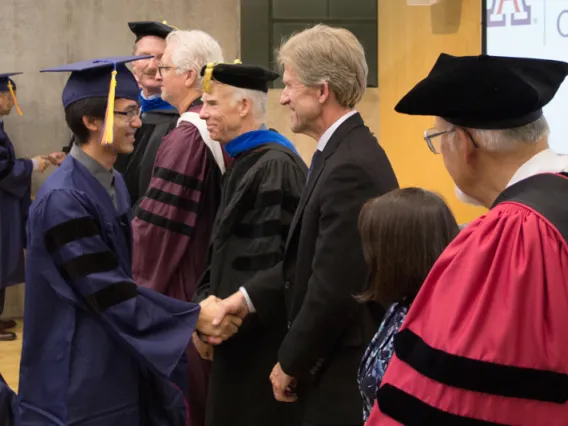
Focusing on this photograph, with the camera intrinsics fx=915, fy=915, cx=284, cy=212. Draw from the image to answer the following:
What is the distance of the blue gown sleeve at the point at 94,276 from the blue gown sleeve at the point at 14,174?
4.25 metres

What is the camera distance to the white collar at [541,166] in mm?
1567

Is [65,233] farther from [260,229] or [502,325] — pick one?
[502,325]

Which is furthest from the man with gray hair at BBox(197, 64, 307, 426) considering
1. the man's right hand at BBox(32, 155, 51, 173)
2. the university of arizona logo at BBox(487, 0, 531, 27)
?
the man's right hand at BBox(32, 155, 51, 173)

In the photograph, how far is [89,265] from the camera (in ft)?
8.87

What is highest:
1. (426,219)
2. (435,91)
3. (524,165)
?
(435,91)

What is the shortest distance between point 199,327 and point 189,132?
922 mm

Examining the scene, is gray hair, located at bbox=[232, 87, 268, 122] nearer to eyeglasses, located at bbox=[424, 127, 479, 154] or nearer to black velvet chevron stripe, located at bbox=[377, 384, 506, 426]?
eyeglasses, located at bbox=[424, 127, 479, 154]

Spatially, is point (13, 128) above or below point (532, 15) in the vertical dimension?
below

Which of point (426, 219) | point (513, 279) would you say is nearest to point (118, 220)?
point (426, 219)

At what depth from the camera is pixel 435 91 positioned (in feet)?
5.41

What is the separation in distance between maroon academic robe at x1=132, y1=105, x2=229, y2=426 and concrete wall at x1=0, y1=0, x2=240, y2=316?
13.1 feet

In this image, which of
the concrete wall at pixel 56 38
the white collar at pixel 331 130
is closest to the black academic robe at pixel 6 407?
the white collar at pixel 331 130

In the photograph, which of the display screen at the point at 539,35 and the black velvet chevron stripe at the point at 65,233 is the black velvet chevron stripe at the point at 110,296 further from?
the display screen at the point at 539,35

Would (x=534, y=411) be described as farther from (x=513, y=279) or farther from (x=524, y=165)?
Result: (x=524, y=165)
